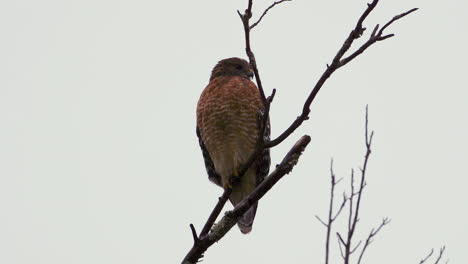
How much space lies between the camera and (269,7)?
448 centimetres

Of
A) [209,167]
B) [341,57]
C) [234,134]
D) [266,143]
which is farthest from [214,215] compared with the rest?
[209,167]

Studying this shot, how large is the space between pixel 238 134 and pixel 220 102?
0.41 meters

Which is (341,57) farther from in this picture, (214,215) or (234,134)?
(234,134)

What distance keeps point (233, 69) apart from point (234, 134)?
1276 mm

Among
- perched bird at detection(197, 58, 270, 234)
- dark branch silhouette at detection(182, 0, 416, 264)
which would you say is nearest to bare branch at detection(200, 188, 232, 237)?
dark branch silhouette at detection(182, 0, 416, 264)

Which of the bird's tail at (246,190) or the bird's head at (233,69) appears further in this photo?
the bird's head at (233,69)

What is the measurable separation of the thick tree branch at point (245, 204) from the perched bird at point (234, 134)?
1.99 metres

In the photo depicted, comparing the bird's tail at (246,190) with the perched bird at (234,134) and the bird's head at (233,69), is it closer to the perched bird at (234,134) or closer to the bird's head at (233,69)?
the perched bird at (234,134)

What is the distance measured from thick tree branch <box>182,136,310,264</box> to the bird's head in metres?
3.26

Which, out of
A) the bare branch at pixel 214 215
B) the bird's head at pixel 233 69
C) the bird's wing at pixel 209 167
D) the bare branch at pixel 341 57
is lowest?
the bare branch at pixel 214 215

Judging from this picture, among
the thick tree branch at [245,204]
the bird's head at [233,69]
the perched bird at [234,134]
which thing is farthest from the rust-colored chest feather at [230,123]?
the thick tree branch at [245,204]

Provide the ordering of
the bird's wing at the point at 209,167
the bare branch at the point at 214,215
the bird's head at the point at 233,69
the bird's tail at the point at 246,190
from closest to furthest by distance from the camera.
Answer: the bare branch at the point at 214,215 < the bird's tail at the point at 246,190 < the bird's wing at the point at 209,167 < the bird's head at the point at 233,69

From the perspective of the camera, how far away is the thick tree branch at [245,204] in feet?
13.9

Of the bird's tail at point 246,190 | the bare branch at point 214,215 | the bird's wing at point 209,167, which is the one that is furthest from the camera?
the bird's wing at point 209,167
